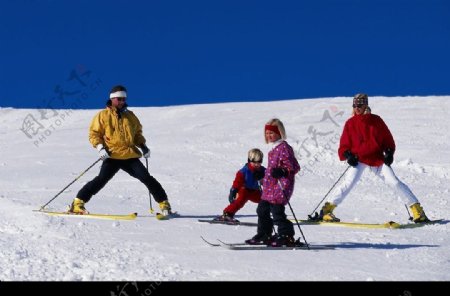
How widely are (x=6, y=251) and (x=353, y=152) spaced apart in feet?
14.7

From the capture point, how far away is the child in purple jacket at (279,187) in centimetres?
632

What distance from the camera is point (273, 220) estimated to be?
21.2 feet

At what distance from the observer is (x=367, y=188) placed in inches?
459

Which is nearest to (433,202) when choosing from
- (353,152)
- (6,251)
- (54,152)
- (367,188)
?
(367,188)

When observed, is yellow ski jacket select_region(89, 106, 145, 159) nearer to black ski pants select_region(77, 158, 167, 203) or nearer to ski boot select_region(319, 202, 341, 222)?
black ski pants select_region(77, 158, 167, 203)

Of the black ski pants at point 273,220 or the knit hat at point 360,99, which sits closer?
the black ski pants at point 273,220

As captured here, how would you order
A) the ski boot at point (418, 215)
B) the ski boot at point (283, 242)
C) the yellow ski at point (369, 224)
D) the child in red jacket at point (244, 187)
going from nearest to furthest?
the ski boot at point (283, 242)
the yellow ski at point (369, 224)
the child in red jacket at point (244, 187)
the ski boot at point (418, 215)

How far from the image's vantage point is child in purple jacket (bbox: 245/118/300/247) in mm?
6316

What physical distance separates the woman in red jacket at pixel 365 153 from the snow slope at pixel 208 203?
58cm

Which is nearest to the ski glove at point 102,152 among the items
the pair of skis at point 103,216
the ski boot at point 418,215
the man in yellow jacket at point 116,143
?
the man in yellow jacket at point 116,143

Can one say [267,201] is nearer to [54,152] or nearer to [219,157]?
[219,157]

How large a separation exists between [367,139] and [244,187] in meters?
1.64

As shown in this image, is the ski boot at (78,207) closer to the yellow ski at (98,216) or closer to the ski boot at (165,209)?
the yellow ski at (98,216)

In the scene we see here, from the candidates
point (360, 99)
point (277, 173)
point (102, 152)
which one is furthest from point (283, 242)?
point (102, 152)
